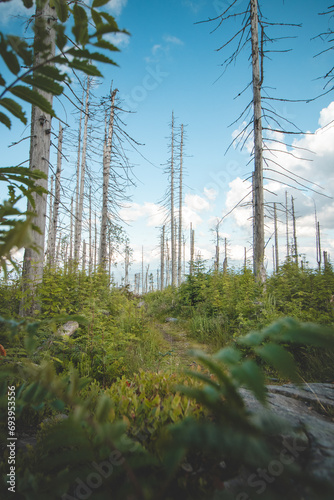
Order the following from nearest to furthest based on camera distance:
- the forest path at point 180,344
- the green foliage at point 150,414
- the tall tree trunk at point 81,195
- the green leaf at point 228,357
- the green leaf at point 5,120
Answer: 1. the green leaf at point 228,357
2. the green leaf at point 5,120
3. the green foliage at point 150,414
4. the forest path at point 180,344
5. the tall tree trunk at point 81,195

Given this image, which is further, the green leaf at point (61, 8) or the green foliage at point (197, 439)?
the green leaf at point (61, 8)

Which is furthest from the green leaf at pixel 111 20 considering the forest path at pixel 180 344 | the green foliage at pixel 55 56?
the forest path at pixel 180 344

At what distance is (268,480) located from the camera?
2.21 ft

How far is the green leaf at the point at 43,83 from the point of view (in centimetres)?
74

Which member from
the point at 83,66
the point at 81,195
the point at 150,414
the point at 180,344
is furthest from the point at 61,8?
the point at 81,195

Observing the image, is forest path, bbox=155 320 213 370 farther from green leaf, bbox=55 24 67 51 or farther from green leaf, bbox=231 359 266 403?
green leaf, bbox=55 24 67 51

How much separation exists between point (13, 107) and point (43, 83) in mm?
166

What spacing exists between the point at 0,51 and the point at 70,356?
10.9ft

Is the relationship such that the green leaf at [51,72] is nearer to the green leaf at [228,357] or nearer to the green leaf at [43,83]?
the green leaf at [43,83]

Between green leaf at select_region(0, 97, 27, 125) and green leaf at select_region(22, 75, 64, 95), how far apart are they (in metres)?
0.12

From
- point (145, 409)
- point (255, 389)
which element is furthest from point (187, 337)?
point (255, 389)

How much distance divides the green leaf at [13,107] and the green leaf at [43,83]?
121mm

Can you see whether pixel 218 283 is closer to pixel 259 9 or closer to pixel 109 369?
pixel 109 369

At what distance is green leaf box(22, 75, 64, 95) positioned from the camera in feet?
2.43
